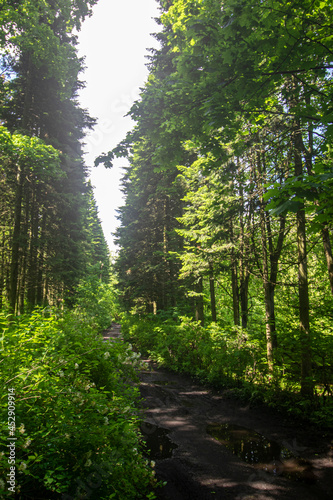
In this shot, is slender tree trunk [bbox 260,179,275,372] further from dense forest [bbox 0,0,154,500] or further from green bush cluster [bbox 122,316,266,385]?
dense forest [bbox 0,0,154,500]

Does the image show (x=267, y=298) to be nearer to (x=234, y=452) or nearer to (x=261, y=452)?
(x=261, y=452)

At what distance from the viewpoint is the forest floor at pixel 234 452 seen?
12.6 feet

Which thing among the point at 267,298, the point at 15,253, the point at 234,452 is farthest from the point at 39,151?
the point at 234,452

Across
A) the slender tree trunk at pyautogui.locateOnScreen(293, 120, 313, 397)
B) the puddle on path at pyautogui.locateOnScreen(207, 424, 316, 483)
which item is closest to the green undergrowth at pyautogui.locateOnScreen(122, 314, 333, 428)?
the slender tree trunk at pyautogui.locateOnScreen(293, 120, 313, 397)

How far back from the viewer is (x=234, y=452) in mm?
4867

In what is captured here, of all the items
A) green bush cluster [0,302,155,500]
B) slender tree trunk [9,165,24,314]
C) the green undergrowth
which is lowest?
the green undergrowth

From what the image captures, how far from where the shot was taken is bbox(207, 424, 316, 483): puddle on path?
4.27 m

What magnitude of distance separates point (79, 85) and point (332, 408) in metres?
25.1

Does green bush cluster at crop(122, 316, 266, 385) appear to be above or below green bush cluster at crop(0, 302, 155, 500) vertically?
below

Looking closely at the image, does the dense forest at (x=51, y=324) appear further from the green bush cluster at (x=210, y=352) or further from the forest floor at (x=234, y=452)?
the green bush cluster at (x=210, y=352)

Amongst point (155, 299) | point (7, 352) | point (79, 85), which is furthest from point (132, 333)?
point (79, 85)

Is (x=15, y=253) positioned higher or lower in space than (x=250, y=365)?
higher

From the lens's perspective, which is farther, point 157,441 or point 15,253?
point 15,253

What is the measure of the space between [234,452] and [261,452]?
1.76 ft
